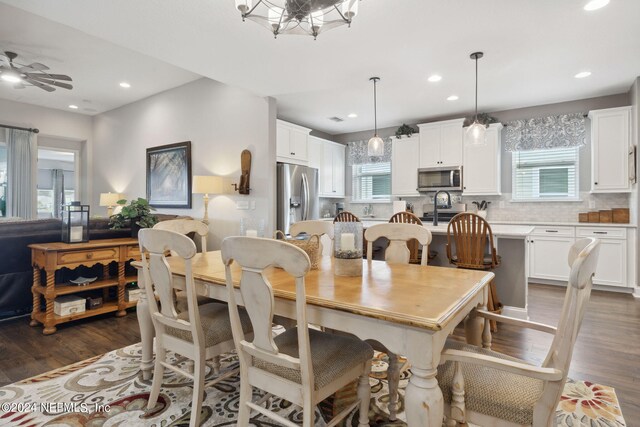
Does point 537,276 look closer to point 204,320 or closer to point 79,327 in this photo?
point 204,320

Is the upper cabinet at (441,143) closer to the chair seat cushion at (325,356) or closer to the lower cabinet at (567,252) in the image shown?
the lower cabinet at (567,252)

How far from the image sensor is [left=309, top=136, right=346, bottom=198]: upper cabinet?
6017mm

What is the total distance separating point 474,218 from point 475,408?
77.2 inches

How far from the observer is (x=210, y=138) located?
15.6 ft

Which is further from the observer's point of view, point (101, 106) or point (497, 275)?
point (101, 106)

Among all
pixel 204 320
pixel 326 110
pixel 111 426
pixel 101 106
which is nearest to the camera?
pixel 111 426

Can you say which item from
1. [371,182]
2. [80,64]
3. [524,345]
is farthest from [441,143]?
[80,64]

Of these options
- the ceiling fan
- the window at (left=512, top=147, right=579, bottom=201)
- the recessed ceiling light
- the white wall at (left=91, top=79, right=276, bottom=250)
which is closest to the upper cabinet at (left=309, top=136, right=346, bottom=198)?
the white wall at (left=91, top=79, right=276, bottom=250)

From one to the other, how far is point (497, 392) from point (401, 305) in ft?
1.38

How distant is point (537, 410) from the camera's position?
1033 mm

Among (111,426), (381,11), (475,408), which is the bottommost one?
(111,426)

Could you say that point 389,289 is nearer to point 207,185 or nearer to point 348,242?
point 348,242

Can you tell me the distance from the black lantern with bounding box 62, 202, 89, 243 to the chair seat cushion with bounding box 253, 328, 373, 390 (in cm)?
275

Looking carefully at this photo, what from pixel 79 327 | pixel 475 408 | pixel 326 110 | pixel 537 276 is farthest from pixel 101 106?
pixel 537 276
